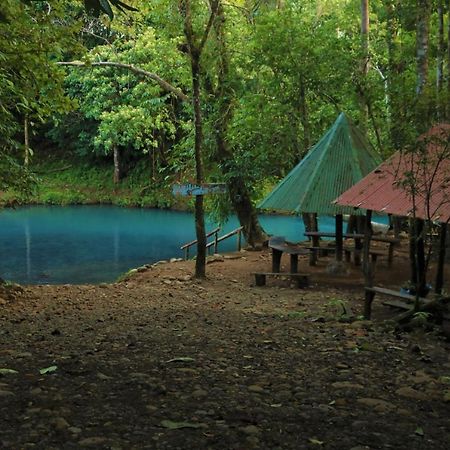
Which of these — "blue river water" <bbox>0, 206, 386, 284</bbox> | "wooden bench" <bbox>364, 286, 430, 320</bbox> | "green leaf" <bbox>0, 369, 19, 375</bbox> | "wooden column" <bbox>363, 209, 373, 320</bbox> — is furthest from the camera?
"blue river water" <bbox>0, 206, 386, 284</bbox>

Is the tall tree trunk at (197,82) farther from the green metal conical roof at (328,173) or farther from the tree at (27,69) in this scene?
the tree at (27,69)

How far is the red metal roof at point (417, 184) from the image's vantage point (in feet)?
24.9

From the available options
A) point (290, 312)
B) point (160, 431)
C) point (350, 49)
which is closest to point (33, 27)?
point (290, 312)

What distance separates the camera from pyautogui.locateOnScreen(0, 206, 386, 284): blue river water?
20.0m

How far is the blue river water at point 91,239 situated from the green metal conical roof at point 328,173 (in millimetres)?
7241

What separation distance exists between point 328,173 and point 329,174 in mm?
34

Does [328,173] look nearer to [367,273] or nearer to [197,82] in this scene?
[197,82]

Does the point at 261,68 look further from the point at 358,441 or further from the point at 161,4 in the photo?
the point at 358,441

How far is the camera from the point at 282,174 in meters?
18.1

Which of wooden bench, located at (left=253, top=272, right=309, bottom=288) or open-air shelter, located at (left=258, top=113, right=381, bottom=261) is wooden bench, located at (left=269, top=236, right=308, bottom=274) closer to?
wooden bench, located at (left=253, top=272, right=309, bottom=288)

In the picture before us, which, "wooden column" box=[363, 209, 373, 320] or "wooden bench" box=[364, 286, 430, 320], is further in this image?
"wooden column" box=[363, 209, 373, 320]

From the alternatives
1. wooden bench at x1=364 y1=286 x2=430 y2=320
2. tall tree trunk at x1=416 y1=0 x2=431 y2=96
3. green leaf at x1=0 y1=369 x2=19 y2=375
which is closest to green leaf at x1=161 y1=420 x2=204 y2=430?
green leaf at x1=0 y1=369 x2=19 y2=375

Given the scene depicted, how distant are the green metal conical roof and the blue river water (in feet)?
23.8

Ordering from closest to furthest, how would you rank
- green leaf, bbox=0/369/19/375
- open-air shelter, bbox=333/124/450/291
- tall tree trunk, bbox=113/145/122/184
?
green leaf, bbox=0/369/19/375
open-air shelter, bbox=333/124/450/291
tall tree trunk, bbox=113/145/122/184
